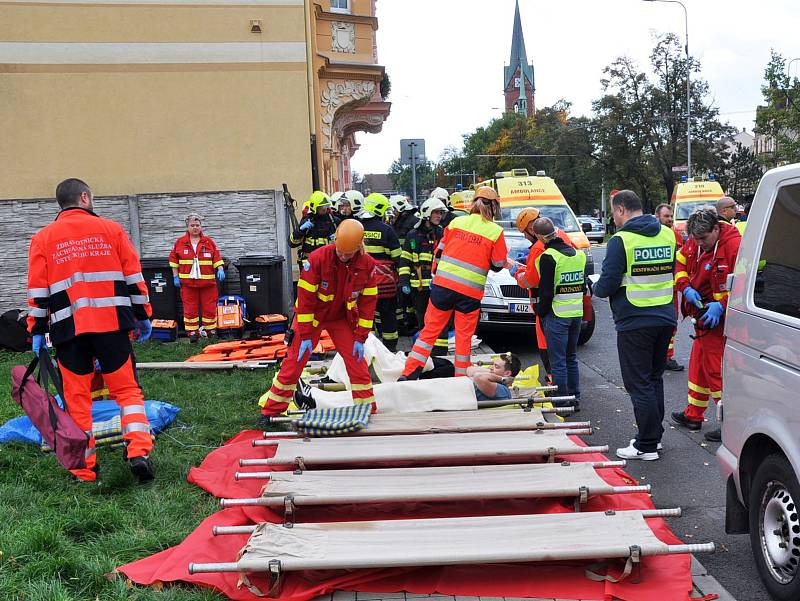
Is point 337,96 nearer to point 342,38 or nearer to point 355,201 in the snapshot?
point 342,38

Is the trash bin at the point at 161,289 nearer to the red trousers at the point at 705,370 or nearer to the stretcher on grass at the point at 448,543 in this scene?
the red trousers at the point at 705,370

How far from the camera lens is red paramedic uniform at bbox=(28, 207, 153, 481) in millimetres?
5430

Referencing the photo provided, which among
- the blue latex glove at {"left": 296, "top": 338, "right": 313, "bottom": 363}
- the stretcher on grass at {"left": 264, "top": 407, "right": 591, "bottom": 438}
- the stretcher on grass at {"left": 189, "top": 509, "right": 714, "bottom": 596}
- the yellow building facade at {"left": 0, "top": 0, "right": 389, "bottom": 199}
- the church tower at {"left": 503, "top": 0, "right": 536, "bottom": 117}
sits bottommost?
the stretcher on grass at {"left": 189, "top": 509, "right": 714, "bottom": 596}

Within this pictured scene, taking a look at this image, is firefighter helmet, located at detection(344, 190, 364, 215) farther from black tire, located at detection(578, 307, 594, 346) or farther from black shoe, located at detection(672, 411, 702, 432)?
black shoe, located at detection(672, 411, 702, 432)

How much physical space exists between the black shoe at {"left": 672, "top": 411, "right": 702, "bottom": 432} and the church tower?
113 m

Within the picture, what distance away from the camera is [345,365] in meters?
6.50

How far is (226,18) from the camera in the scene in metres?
14.3

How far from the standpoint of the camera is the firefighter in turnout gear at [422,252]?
1051 cm

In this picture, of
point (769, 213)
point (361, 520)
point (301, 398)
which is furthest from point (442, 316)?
point (769, 213)

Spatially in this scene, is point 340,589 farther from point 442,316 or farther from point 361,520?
point 442,316

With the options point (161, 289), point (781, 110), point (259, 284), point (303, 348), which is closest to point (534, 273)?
point (303, 348)

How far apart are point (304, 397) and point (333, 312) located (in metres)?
0.90

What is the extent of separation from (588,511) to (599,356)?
6315 millimetres

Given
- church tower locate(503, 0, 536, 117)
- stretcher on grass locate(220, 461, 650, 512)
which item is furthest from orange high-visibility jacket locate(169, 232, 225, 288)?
church tower locate(503, 0, 536, 117)
